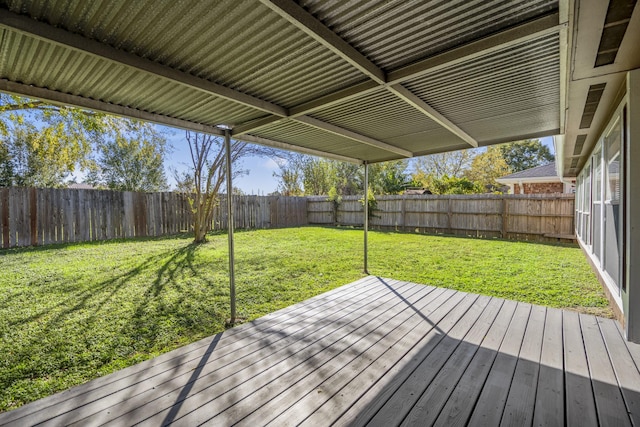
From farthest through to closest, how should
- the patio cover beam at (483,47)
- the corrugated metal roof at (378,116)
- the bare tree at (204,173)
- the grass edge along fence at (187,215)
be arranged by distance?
1. the bare tree at (204,173)
2. the grass edge along fence at (187,215)
3. the corrugated metal roof at (378,116)
4. the patio cover beam at (483,47)

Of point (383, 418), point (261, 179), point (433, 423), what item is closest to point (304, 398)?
point (383, 418)

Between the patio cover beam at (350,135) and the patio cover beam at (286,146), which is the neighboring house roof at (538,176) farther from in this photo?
the patio cover beam at (286,146)

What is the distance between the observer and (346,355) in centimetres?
221

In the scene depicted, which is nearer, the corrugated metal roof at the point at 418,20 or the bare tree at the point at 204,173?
the corrugated metal roof at the point at 418,20

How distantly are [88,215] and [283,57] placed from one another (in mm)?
9093

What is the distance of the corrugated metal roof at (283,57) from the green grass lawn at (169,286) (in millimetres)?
1991

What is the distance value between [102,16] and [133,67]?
353 mm

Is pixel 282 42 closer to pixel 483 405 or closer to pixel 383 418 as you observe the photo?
→ pixel 383 418

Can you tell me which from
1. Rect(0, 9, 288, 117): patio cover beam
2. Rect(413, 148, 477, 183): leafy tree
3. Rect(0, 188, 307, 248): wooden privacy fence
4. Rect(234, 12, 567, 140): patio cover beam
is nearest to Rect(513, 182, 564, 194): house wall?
Rect(413, 148, 477, 183): leafy tree

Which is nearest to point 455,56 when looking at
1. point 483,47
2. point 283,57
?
point 483,47

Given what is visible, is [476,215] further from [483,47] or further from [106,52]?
[106,52]

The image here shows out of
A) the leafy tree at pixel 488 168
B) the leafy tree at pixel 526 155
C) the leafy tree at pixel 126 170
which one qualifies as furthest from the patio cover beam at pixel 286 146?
the leafy tree at pixel 526 155

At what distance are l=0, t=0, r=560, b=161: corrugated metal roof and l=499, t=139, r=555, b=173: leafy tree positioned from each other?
25.7m

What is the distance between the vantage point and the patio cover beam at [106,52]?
1.38 meters
